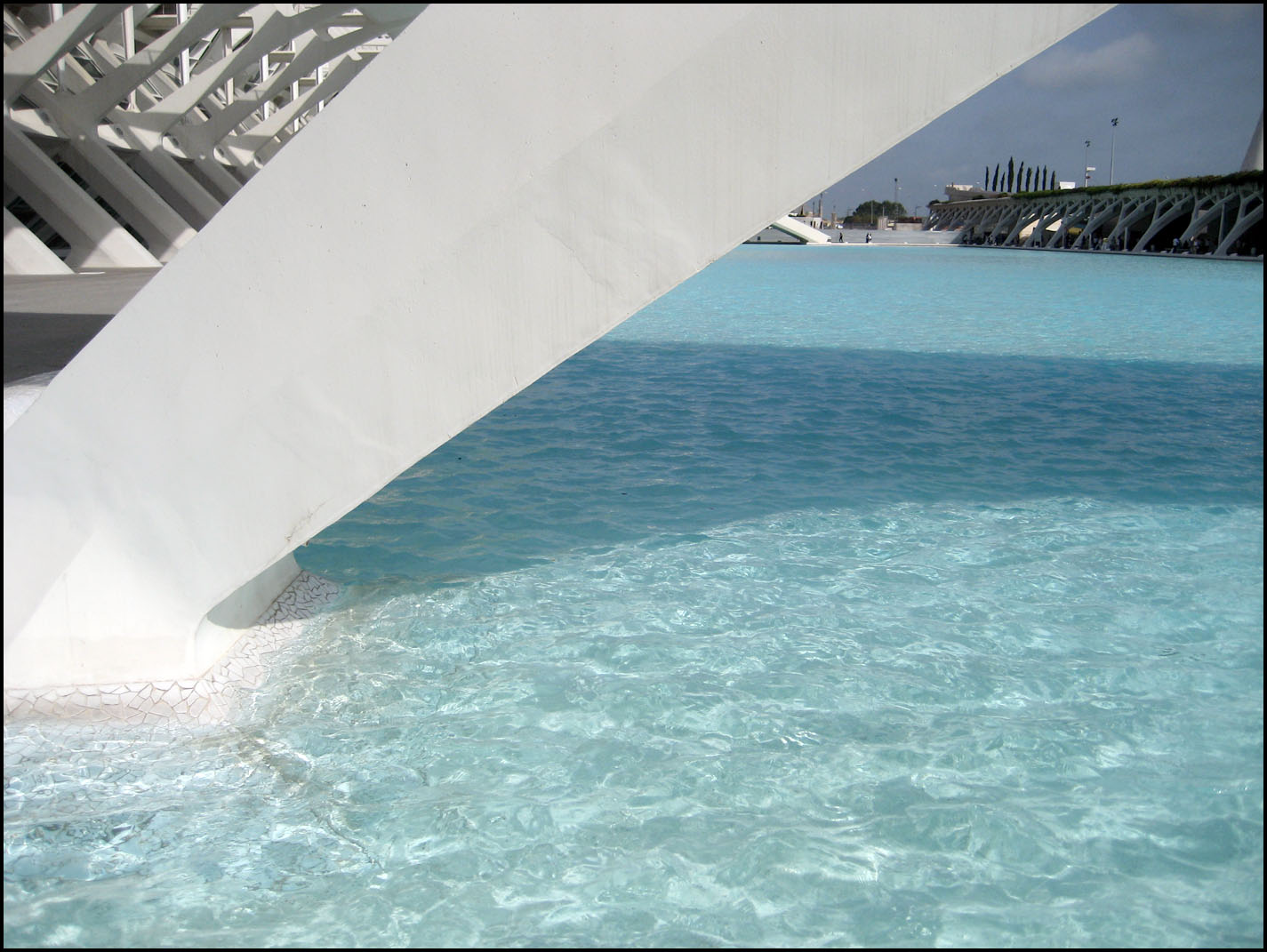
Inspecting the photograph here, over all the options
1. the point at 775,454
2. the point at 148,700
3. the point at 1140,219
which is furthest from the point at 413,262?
the point at 1140,219

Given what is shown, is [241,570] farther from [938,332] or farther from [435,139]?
[938,332]

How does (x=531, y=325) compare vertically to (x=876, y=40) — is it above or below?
below

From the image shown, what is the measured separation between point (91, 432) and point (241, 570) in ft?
1.82

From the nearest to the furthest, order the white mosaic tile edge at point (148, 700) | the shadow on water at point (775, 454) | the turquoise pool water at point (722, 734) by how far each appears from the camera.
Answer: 1. the turquoise pool water at point (722, 734)
2. the white mosaic tile edge at point (148, 700)
3. the shadow on water at point (775, 454)

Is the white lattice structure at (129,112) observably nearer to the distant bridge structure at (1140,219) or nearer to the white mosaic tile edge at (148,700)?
the white mosaic tile edge at (148,700)

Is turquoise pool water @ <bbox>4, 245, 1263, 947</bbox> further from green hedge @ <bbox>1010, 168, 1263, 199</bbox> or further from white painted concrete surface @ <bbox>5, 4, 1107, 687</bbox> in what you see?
green hedge @ <bbox>1010, 168, 1263, 199</bbox>

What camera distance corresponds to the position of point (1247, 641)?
11.8ft

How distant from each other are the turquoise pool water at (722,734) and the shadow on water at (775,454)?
0.15 feet

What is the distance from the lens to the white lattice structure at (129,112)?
49.3 feet

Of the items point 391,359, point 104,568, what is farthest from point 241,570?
point 391,359

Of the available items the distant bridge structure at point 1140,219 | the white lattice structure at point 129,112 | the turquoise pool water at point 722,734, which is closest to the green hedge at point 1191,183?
the distant bridge structure at point 1140,219

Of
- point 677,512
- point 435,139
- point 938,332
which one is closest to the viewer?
point 435,139

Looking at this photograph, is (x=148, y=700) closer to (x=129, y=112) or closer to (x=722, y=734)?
(x=722, y=734)

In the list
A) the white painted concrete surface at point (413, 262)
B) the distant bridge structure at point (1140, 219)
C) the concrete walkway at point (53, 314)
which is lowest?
the concrete walkway at point (53, 314)
